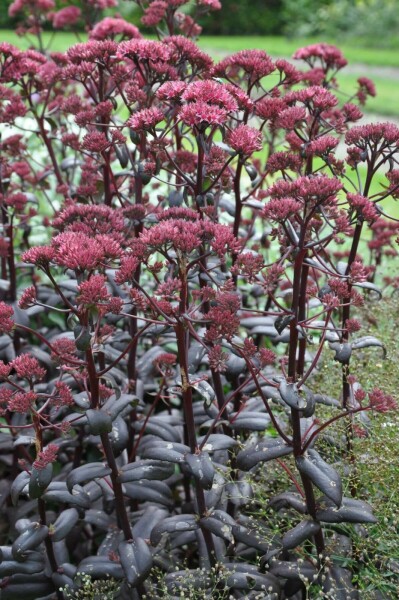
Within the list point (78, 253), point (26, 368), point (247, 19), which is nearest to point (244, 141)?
point (78, 253)

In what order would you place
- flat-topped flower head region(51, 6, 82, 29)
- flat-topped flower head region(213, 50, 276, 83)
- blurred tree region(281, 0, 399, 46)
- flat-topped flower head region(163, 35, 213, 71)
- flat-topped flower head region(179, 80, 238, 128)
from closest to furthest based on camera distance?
flat-topped flower head region(179, 80, 238, 128) < flat-topped flower head region(213, 50, 276, 83) < flat-topped flower head region(163, 35, 213, 71) < flat-topped flower head region(51, 6, 82, 29) < blurred tree region(281, 0, 399, 46)

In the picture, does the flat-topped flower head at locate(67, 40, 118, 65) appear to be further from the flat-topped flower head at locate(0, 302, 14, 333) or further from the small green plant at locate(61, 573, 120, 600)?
the small green plant at locate(61, 573, 120, 600)

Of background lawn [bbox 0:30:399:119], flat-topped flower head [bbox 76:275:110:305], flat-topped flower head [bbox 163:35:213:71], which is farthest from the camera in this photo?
background lawn [bbox 0:30:399:119]

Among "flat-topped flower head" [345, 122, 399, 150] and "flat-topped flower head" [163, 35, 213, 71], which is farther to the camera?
"flat-topped flower head" [163, 35, 213, 71]

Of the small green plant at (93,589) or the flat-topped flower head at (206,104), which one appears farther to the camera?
the small green plant at (93,589)

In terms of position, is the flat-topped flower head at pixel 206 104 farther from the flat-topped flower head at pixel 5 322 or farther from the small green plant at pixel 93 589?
the small green plant at pixel 93 589

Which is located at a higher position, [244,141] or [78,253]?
[244,141]

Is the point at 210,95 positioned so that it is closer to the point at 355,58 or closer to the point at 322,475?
the point at 322,475

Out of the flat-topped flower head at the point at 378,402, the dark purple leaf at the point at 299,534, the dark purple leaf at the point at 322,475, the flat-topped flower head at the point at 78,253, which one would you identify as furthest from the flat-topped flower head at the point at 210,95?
the dark purple leaf at the point at 299,534

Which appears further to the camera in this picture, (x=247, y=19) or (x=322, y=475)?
(x=247, y=19)

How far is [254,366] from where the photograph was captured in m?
2.16

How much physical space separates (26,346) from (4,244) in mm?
427

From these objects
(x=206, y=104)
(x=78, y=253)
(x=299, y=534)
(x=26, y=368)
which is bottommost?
(x=299, y=534)

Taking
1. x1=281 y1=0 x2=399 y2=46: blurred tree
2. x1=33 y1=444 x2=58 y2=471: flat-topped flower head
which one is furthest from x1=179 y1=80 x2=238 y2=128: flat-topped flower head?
x1=281 y1=0 x2=399 y2=46: blurred tree
